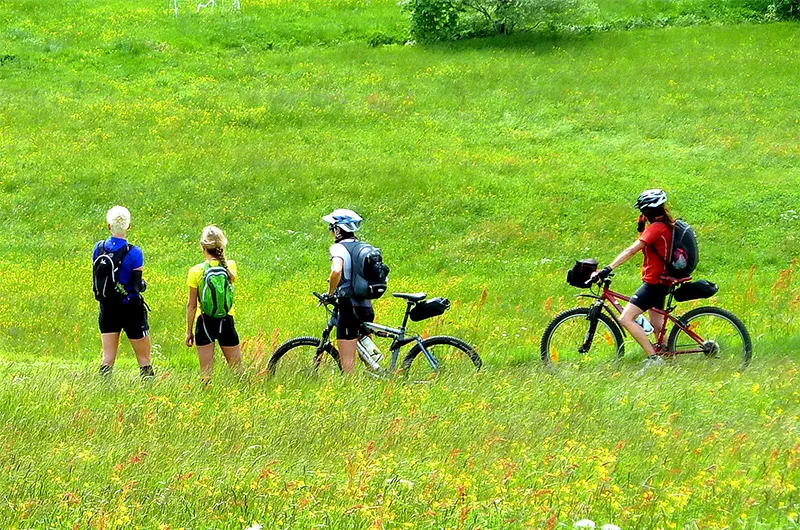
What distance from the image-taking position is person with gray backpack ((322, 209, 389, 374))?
7793mm

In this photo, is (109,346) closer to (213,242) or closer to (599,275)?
(213,242)

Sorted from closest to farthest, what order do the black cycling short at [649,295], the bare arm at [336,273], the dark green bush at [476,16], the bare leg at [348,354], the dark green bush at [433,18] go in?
the bare arm at [336,273] → the bare leg at [348,354] → the black cycling short at [649,295] → the dark green bush at [476,16] → the dark green bush at [433,18]

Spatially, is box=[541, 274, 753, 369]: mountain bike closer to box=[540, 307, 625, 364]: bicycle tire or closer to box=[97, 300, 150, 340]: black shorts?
box=[540, 307, 625, 364]: bicycle tire

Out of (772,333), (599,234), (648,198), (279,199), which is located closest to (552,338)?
(648,198)

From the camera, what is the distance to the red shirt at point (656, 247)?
28.0ft

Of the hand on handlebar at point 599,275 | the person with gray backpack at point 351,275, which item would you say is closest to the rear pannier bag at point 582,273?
the hand on handlebar at point 599,275

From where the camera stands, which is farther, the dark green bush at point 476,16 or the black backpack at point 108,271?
the dark green bush at point 476,16

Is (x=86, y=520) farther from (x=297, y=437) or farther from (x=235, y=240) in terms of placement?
(x=235, y=240)

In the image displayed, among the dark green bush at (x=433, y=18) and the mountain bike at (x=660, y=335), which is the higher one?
the dark green bush at (x=433, y=18)

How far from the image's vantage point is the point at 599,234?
61.7ft

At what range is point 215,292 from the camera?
300 inches

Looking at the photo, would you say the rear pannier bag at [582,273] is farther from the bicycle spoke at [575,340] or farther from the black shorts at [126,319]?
the black shorts at [126,319]

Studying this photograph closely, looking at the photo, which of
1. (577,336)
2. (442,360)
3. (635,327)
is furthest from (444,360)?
(635,327)

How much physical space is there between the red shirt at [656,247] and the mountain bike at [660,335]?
12 cm
